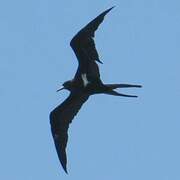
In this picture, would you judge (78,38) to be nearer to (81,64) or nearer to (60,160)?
(81,64)

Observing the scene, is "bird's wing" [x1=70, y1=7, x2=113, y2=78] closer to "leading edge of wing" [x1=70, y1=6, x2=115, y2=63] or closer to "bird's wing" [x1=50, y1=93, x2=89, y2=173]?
"leading edge of wing" [x1=70, y1=6, x2=115, y2=63]

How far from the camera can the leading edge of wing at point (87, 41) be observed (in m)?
16.8

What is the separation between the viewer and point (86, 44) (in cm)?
1702

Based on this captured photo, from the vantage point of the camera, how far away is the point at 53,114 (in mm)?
18109

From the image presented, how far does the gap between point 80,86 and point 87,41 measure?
877 mm

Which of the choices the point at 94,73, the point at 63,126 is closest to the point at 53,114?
the point at 63,126

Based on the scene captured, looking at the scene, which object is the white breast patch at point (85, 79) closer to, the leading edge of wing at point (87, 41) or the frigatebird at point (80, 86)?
the frigatebird at point (80, 86)

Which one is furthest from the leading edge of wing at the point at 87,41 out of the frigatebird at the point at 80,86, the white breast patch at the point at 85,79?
the white breast patch at the point at 85,79

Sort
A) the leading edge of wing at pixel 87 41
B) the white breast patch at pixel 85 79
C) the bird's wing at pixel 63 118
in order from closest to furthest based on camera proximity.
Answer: the leading edge of wing at pixel 87 41
the white breast patch at pixel 85 79
the bird's wing at pixel 63 118

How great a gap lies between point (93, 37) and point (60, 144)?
2468 mm

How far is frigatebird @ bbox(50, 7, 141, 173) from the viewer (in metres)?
16.8

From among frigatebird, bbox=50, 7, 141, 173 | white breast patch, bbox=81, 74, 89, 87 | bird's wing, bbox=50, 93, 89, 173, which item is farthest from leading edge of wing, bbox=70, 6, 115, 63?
bird's wing, bbox=50, 93, 89, 173

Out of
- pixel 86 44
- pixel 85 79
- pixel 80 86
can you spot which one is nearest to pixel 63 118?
pixel 80 86

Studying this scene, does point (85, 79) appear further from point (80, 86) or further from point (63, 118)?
point (63, 118)
